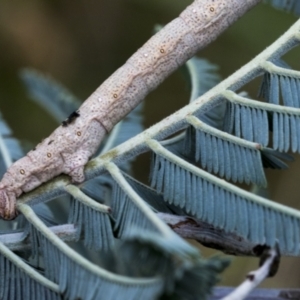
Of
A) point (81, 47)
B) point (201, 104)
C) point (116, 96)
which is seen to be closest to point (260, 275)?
point (201, 104)

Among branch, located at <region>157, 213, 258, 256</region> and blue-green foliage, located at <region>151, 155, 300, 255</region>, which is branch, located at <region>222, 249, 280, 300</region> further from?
branch, located at <region>157, 213, 258, 256</region>

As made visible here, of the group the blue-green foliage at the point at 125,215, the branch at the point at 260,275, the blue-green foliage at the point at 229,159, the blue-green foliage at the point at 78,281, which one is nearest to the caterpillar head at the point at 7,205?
the blue-green foliage at the point at 78,281

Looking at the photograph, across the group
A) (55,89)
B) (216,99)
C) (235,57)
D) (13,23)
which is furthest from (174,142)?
(13,23)

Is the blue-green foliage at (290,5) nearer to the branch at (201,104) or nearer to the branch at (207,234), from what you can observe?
the branch at (201,104)

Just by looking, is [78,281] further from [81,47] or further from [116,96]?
[81,47]

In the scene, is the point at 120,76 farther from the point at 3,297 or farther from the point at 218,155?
the point at 3,297

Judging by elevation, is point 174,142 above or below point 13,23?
below
